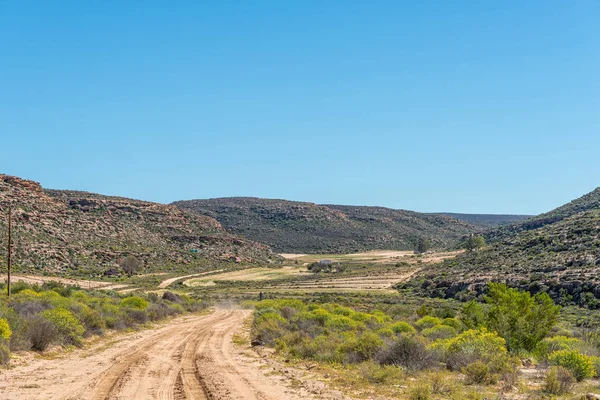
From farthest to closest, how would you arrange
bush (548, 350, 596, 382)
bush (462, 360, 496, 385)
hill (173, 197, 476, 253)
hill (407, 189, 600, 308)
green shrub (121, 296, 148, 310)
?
1. hill (173, 197, 476, 253)
2. hill (407, 189, 600, 308)
3. green shrub (121, 296, 148, 310)
4. bush (548, 350, 596, 382)
5. bush (462, 360, 496, 385)

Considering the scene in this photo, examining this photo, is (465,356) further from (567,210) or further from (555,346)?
(567,210)

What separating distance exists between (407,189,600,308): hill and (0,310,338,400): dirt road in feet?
94.4

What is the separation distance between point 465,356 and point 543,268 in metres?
35.7

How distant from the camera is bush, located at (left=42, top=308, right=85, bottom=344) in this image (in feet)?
64.8

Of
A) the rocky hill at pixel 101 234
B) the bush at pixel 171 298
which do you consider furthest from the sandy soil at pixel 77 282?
the bush at pixel 171 298

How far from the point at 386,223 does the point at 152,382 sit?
145322 mm

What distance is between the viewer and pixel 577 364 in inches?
535

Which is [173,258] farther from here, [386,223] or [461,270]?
[386,223]

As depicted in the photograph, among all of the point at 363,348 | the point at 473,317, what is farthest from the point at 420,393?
the point at 473,317

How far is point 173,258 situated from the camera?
313 feet

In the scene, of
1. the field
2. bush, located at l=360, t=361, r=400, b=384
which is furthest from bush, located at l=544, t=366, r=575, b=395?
bush, located at l=360, t=361, r=400, b=384

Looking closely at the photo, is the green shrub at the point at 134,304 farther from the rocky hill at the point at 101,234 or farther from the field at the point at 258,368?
the rocky hill at the point at 101,234

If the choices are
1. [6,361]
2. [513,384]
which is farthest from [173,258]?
[513,384]

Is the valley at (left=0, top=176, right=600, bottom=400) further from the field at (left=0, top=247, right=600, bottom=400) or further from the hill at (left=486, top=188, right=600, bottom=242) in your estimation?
the hill at (left=486, top=188, right=600, bottom=242)
